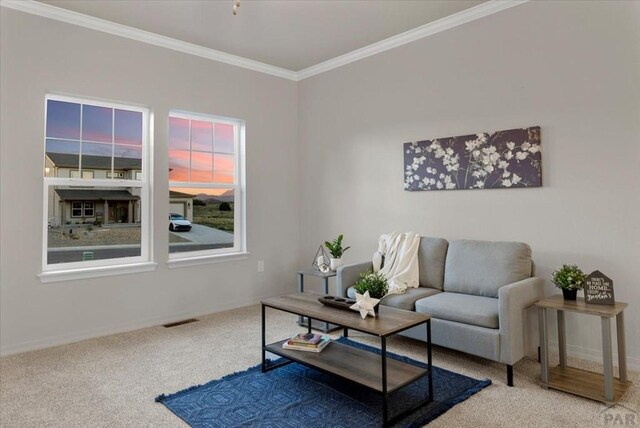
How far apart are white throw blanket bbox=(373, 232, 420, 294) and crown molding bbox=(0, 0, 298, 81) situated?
2545 mm

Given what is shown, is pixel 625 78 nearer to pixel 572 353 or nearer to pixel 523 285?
pixel 523 285

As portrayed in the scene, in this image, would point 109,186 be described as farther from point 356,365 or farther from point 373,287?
point 356,365

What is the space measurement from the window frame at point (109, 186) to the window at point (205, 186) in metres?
0.26

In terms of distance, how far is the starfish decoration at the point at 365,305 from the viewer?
239 cm

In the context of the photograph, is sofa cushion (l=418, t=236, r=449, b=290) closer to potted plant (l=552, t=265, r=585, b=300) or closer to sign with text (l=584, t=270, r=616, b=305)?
potted plant (l=552, t=265, r=585, b=300)

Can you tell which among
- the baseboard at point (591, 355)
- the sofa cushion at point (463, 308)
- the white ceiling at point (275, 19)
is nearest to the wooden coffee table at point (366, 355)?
the sofa cushion at point (463, 308)

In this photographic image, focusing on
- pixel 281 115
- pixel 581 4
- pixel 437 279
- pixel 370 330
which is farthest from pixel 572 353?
pixel 281 115

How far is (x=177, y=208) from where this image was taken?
430cm

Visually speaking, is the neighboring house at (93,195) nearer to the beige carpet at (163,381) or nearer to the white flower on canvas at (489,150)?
the beige carpet at (163,381)

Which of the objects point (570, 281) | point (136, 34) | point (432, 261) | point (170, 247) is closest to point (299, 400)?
point (432, 261)

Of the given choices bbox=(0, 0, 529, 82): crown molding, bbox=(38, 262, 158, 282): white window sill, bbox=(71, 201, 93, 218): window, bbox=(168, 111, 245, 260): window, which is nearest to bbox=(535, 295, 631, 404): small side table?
bbox=(0, 0, 529, 82): crown molding

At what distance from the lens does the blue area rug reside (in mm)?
2176

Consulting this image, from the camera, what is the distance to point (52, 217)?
3.53 metres

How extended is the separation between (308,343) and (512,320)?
133cm
